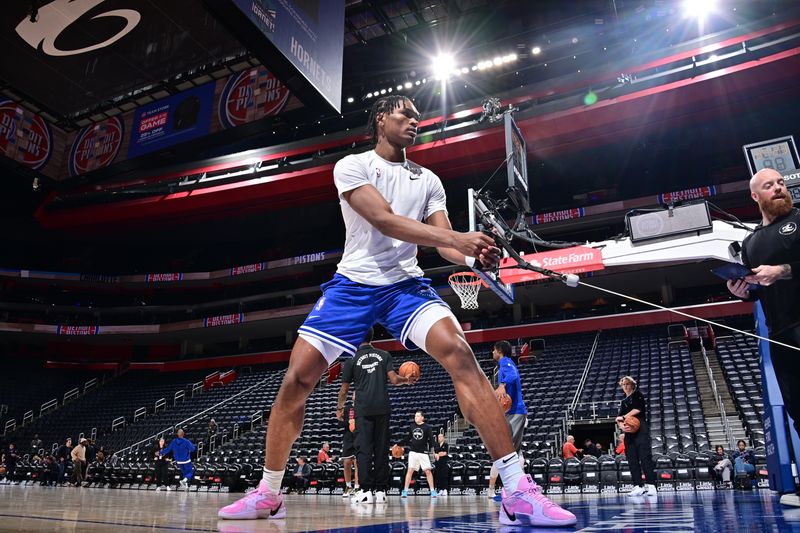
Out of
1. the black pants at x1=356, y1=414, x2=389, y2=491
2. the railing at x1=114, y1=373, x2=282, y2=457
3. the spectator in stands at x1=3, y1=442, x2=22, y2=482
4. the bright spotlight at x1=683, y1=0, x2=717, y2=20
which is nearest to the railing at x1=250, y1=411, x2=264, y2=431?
the railing at x1=114, y1=373, x2=282, y2=457

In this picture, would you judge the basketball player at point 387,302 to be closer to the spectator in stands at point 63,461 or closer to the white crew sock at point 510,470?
the white crew sock at point 510,470

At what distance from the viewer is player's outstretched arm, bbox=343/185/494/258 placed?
6.49 ft

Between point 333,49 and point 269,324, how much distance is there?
2031 cm

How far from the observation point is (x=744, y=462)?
26.8ft

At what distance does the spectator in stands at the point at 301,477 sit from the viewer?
10.6m

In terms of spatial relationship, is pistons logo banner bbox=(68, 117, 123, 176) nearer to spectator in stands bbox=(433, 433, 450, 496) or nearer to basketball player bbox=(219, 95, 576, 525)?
spectator in stands bbox=(433, 433, 450, 496)

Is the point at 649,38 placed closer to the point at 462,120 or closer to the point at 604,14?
the point at 604,14

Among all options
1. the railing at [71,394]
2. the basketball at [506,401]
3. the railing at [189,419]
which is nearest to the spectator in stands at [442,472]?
the basketball at [506,401]

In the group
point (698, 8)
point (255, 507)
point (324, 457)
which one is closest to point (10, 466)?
point (324, 457)

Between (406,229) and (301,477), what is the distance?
9.79 meters

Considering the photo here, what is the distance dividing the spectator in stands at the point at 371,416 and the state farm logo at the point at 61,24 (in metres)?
9.67

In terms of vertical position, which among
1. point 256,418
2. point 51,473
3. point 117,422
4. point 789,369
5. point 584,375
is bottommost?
point 51,473

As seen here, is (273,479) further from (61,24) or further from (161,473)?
(61,24)

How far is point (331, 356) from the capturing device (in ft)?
7.43
